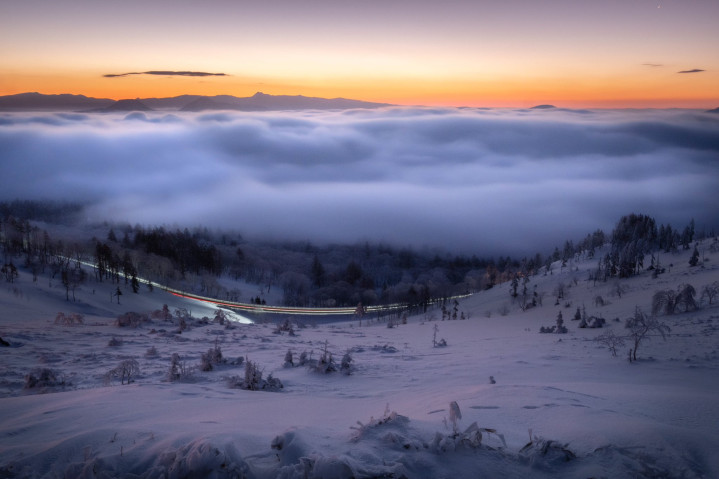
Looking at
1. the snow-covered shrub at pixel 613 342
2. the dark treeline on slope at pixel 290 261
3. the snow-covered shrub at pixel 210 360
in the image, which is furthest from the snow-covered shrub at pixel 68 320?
the snow-covered shrub at pixel 613 342

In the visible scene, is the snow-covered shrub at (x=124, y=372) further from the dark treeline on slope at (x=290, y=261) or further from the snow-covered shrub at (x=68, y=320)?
the dark treeline on slope at (x=290, y=261)

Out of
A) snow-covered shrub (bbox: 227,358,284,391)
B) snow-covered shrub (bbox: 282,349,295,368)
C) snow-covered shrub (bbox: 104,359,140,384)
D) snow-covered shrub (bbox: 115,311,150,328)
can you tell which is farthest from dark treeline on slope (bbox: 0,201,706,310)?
snow-covered shrub (bbox: 227,358,284,391)

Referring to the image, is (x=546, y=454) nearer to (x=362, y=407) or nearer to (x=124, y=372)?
(x=362, y=407)

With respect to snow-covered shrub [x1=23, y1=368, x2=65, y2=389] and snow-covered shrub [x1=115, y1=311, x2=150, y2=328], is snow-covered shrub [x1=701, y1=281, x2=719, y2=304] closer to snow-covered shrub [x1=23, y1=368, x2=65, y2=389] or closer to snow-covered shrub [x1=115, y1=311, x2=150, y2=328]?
snow-covered shrub [x1=23, y1=368, x2=65, y2=389]

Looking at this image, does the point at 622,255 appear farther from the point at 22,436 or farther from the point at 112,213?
the point at 112,213

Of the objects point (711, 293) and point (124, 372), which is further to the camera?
point (711, 293)

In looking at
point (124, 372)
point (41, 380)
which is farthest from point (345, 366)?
point (41, 380)
